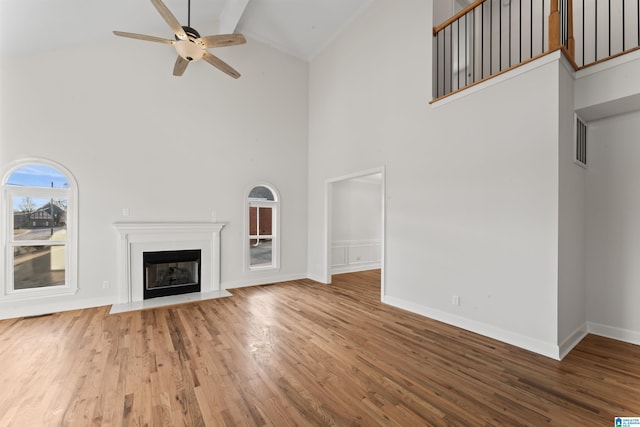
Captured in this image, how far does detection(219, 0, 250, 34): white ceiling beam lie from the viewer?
15.1 feet

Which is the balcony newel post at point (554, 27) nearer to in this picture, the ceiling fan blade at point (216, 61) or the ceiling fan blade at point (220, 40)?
the ceiling fan blade at point (220, 40)

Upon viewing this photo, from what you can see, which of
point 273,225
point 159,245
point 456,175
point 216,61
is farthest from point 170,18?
point 273,225

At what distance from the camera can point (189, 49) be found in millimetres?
3307

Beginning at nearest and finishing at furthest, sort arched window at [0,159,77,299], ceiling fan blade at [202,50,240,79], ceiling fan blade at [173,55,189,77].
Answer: ceiling fan blade at [202,50,240,79] → ceiling fan blade at [173,55,189,77] → arched window at [0,159,77,299]

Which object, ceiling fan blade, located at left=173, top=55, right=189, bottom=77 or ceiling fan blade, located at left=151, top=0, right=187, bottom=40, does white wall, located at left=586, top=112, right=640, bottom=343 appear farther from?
ceiling fan blade, located at left=173, top=55, right=189, bottom=77

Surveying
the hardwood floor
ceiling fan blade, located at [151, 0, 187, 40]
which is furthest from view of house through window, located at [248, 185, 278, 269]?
ceiling fan blade, located at [151, 0, 187, 40]

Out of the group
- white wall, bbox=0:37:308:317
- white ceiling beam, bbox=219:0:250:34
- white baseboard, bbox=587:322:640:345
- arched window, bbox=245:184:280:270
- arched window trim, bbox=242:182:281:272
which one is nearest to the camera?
white baseboard, bbox=587:322:640:345

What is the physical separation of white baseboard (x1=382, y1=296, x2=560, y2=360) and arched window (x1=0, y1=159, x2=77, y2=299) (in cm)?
510

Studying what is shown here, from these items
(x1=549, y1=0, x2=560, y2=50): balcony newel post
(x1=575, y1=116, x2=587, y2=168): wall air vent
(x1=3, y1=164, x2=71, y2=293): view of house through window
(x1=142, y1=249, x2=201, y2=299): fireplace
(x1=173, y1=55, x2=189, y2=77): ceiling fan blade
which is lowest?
(x1=142, y1=249, x2=201, y2=299): fireplace

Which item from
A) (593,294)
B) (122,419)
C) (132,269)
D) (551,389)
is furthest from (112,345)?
(593,294)

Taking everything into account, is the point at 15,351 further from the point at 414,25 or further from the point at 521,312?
the point at 414,25

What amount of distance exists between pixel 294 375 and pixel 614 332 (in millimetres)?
3671

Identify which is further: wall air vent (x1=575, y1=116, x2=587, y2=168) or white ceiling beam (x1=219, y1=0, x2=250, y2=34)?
white ceiling beam (x1=219, y1=0, x2=250, y2=34)

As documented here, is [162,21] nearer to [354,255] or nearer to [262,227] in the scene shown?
[262,227]
